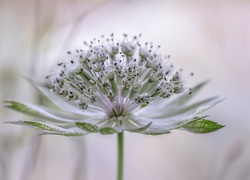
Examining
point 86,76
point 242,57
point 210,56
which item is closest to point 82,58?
point 86,76

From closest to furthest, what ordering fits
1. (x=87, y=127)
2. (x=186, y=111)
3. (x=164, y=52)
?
(x=87, y=127)
(x=186, y=111)
(x=164, y=52)

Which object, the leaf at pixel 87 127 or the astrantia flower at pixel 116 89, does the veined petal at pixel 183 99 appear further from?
the leaf at pixel 87 127

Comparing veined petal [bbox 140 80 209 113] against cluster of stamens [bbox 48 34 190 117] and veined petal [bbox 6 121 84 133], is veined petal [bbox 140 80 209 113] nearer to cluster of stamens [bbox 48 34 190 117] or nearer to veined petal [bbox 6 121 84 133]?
cluster of stamens [bbox 48 34 190 117]

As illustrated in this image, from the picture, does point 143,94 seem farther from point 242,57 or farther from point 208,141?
point 242,57

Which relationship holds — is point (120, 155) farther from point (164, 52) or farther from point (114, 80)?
point (164, 52)

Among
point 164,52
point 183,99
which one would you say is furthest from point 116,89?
point 164,52

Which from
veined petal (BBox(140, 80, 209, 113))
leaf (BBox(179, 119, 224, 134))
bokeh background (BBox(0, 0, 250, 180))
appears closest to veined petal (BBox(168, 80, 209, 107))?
veined petal (BBox(140, 80, 209, 113))
